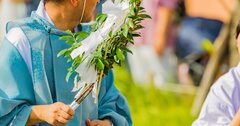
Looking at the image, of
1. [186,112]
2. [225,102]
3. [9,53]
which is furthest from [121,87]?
[9,53]

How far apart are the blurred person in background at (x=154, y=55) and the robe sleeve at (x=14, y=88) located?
582 centimetres

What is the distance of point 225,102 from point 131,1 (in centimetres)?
104

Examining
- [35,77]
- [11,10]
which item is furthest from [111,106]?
[11,10]

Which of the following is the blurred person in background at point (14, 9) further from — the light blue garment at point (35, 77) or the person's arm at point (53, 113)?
the person's arm at point (53, 113)

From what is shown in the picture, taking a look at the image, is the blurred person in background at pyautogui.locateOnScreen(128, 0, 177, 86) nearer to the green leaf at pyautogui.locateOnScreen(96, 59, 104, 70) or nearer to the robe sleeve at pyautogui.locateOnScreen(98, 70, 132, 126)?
the robe sleeve at pyautogui.locateOnScreen(98, 70, 132, 126)

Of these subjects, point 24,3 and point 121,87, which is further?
point 121,87

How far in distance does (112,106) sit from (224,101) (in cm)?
64

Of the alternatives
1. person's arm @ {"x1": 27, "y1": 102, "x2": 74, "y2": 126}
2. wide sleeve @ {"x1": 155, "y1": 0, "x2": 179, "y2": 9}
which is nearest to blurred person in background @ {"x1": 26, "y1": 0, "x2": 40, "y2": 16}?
person's arm @ {"x1": 27, "y1": 102, "x2": 74, "y2": 126}

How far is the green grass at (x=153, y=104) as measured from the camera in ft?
34.6

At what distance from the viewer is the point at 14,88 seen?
19.5ft

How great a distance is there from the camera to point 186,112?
11.0 metres

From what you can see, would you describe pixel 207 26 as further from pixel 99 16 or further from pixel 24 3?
pixel 99 16

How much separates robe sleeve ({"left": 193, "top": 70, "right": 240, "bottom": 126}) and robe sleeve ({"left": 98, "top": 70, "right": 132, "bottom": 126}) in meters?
0.47

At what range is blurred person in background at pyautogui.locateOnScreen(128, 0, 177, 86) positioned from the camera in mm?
11836
